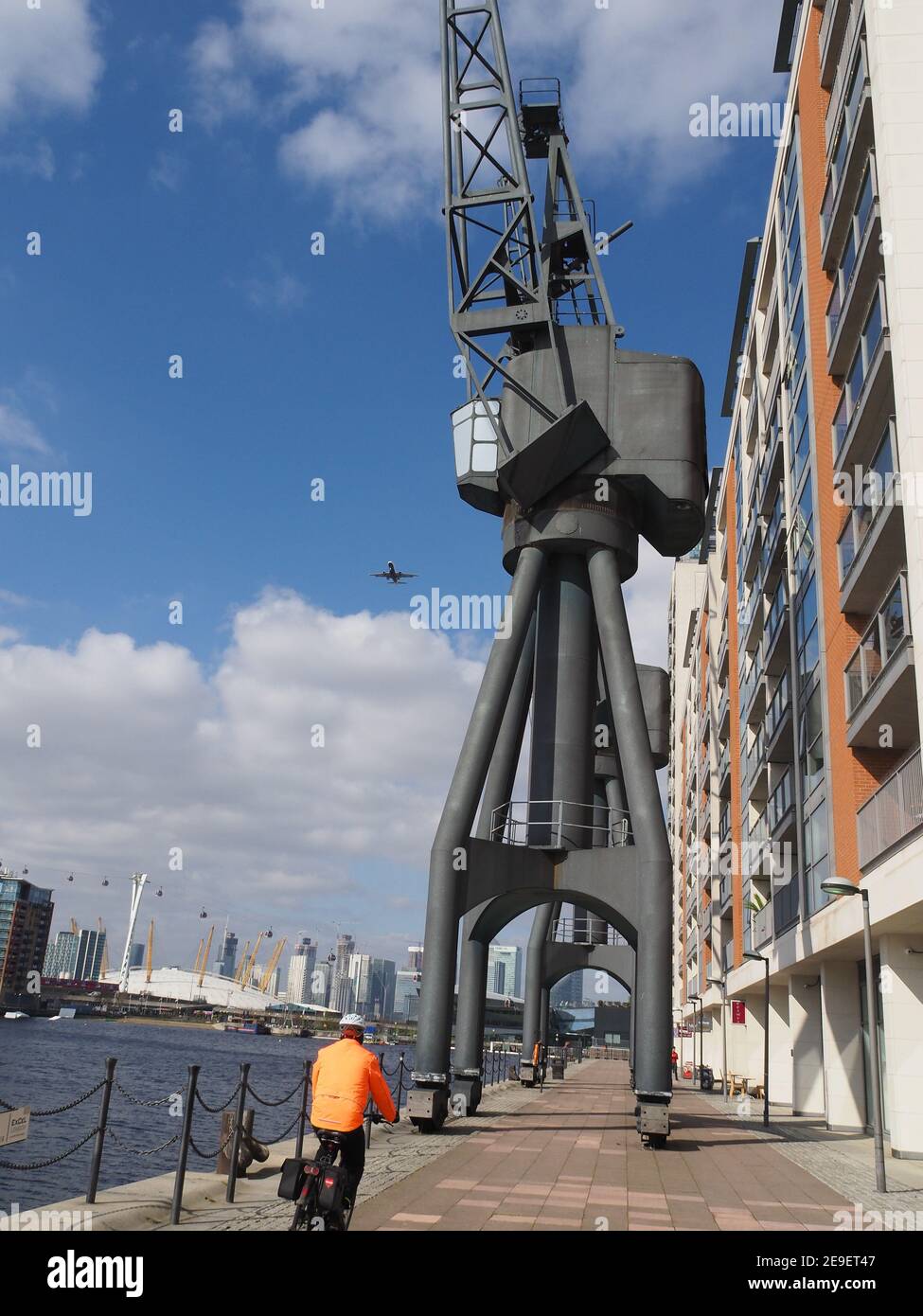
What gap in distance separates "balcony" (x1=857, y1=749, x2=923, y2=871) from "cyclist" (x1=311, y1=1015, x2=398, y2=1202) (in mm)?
11872

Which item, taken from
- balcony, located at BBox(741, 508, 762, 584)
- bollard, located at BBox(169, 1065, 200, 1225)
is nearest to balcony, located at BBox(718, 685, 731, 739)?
→ balcony, located at BBox(741, 508, 762, 584)

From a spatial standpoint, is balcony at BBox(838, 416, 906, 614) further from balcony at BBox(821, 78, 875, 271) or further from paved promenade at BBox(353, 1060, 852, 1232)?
paved promenade at BBox(353, 1060, 852, 1232)

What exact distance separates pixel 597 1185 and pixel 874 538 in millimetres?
12139

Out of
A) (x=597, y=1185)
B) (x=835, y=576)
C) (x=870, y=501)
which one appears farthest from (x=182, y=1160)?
(x=835, y=576)

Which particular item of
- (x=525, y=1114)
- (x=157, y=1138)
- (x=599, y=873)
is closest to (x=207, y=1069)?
(x=157, y=1138)

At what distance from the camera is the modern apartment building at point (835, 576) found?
1811 cm

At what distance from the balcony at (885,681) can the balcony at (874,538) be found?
38.3 inches

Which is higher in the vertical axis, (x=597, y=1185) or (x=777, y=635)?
(x=777, y=635)

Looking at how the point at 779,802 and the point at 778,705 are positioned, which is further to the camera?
the point at 778,705

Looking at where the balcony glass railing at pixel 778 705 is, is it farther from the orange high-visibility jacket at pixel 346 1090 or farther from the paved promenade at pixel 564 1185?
the orange high-visibility jacket at pixel 346 1090

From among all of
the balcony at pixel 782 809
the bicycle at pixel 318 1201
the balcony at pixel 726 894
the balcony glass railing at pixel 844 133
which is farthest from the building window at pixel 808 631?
the bicycle at pixel 318 1201

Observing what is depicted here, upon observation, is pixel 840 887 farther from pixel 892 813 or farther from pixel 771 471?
pixel 771 471

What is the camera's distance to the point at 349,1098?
7672mm
